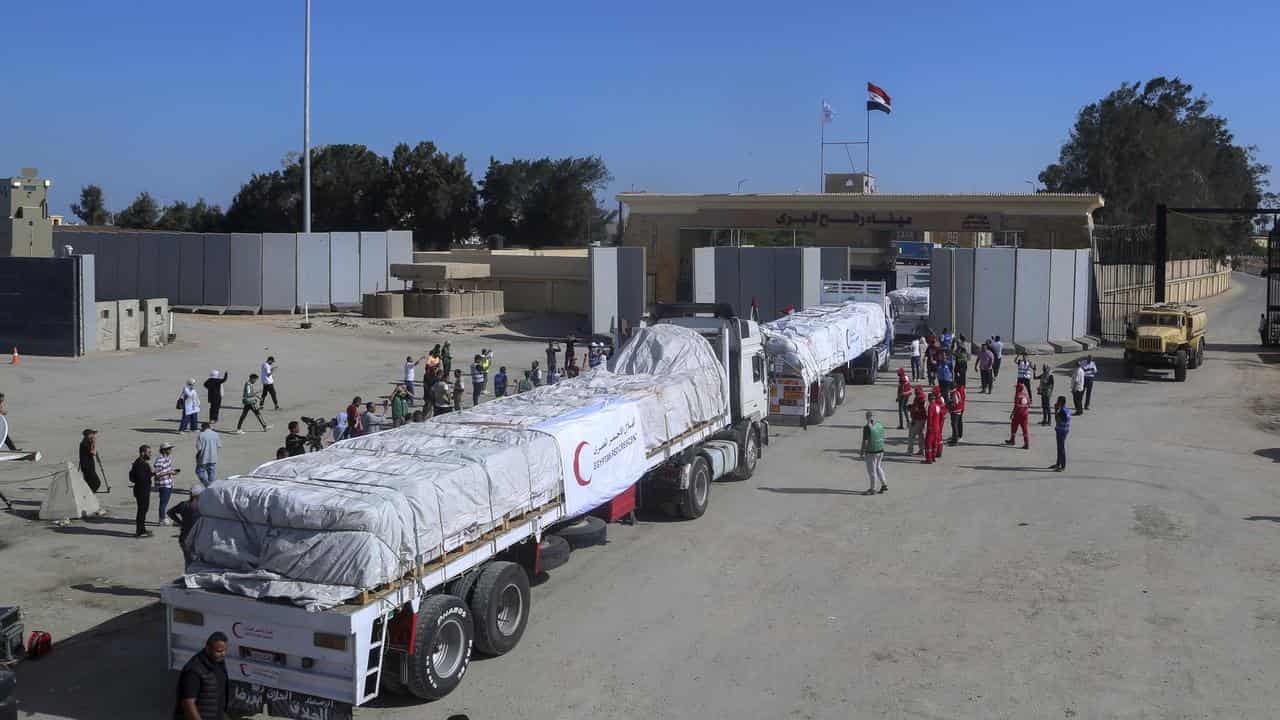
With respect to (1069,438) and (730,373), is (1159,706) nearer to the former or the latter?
(730,373)

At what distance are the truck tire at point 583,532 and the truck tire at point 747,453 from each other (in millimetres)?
6427

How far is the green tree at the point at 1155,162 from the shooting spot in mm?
86062

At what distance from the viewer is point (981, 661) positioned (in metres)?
12.2

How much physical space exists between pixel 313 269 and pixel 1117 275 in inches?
1438

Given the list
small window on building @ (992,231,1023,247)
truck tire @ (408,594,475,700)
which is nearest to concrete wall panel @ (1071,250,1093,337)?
small window on building @ (992,231,1023,247)

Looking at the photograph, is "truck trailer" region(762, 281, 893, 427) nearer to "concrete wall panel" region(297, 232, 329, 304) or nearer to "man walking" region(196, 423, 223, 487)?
"man walking" region(196, 423, 223, 487)

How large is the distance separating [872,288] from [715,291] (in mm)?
8109

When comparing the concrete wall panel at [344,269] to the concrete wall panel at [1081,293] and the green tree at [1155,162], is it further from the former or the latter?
the green tree at [1155,162]

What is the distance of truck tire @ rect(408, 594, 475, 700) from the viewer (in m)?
10.7

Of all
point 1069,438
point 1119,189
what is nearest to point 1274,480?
point 1069,438

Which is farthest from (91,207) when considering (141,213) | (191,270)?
(191,270)

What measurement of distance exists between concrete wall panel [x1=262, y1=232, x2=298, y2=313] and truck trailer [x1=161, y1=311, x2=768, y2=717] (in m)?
40.0

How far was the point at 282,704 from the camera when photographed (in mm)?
10055

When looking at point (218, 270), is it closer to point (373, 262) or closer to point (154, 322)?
point (373, 262)
